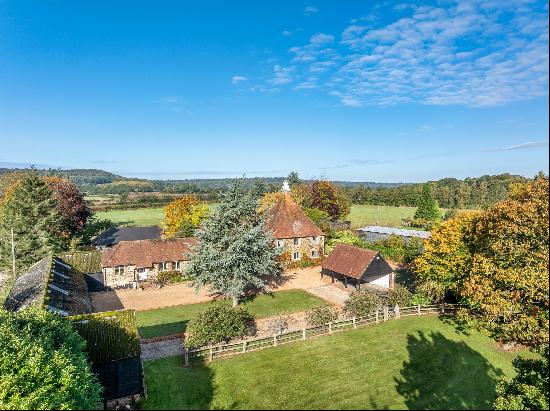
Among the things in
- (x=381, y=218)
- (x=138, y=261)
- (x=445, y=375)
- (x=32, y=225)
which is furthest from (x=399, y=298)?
(x=381, y=218)

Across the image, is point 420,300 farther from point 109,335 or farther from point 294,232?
point 109,335

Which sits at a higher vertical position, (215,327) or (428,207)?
(428,207)

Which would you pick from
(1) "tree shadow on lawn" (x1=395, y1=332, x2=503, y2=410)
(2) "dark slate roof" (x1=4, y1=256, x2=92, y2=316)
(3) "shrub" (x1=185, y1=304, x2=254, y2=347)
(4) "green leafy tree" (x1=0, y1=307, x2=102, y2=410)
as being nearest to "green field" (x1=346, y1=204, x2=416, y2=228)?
(1) "tree shadow on lawn" (x1=395, y1=332, x2=503, y2=410)

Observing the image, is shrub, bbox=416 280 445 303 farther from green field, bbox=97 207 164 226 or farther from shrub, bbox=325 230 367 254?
green field, bbox=97 207 164 226

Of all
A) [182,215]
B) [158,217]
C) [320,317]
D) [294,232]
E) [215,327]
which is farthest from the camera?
[158,217]

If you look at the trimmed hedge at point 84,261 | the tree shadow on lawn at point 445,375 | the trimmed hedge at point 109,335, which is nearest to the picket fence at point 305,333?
the trimmed hedge at point 109,335
